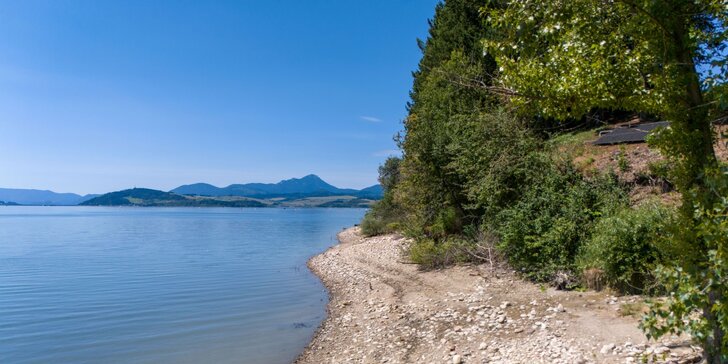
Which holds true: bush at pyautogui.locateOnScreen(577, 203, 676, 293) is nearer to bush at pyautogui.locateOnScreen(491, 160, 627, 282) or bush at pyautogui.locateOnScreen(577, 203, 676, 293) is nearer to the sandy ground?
the sandy ground

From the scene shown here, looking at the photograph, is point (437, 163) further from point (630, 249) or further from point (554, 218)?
point (630, 249)

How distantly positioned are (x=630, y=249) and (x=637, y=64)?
297 inches

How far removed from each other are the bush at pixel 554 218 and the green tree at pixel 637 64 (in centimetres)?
873

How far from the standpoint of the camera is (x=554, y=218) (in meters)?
15.0

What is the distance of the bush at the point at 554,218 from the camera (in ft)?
46.4

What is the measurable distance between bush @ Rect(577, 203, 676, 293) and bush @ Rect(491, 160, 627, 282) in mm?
1475

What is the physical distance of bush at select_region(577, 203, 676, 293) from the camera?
11.6 m

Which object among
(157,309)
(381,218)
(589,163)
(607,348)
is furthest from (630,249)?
(381,218)

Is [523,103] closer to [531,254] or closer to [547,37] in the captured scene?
[547,37]

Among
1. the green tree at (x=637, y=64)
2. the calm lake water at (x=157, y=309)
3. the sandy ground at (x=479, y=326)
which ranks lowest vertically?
the calm lake water at (x=157, y=309)

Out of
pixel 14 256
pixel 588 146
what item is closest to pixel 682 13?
pixel 588 146

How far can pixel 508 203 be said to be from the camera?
1830cm

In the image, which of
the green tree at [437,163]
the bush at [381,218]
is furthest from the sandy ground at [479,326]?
the bush at [381,218]

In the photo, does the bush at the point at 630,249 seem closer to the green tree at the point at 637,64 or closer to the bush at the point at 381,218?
the green tree at the point at 637,64
